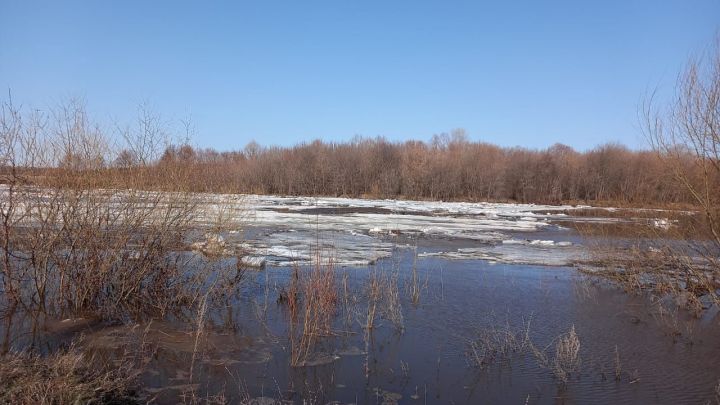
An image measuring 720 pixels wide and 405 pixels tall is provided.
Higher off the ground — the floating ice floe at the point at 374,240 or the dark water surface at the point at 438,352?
the floating ice floe at the point at 374,240

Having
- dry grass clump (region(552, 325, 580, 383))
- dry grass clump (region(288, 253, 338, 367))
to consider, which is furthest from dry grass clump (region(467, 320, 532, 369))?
dry grass clump (region(288, 253, 338, 367))

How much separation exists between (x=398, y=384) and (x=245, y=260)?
5896 mm

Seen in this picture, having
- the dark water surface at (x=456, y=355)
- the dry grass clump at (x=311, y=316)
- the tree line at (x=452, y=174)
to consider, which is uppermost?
the tree line at (x=452, y=174)

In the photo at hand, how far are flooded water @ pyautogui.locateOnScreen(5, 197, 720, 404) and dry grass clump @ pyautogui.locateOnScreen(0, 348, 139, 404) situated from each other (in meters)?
0.42

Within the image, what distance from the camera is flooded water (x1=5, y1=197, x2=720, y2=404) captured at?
5762 mm

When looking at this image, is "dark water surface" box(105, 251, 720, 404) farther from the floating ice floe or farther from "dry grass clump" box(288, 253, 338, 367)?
the floating ice floe

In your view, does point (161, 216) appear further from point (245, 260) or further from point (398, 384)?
point (398, 384)

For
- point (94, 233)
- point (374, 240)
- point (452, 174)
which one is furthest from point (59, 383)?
point (452, 174)

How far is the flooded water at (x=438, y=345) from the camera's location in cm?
576

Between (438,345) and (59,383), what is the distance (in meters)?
4.91

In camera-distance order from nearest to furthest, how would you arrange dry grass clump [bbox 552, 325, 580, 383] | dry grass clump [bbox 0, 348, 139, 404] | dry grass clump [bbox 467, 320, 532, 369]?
dry grass clump [bbox 0, 348, 139, 404] < dry grass clump [bbox 552, 325, 580, 383] < dry grass clump [bbox 467, 320, 532, 369]

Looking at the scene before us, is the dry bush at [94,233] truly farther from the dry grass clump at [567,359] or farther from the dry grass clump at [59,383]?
the dry grass clump at [567,359]

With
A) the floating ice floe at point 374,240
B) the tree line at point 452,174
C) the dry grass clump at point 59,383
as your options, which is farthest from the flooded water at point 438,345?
the tree line at point 452,174

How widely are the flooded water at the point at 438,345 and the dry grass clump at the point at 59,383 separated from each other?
0.42 meters
